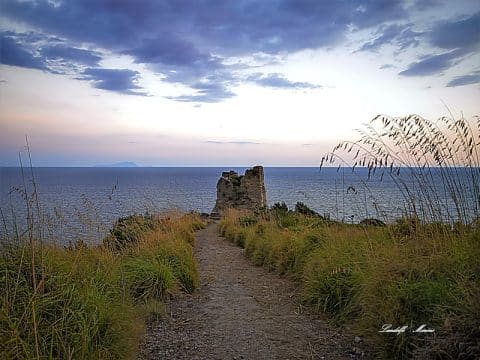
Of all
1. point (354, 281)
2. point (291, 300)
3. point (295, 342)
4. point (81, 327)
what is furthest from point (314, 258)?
point (81, 327)

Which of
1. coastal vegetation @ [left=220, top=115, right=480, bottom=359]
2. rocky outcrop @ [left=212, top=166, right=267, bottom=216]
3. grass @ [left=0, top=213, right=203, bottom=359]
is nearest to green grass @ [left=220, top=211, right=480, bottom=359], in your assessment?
coastal vegetation @ [left=220, top=115, right=480, bottom=359]

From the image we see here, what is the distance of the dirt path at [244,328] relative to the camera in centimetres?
395

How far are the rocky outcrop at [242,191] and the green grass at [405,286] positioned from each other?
14947mm

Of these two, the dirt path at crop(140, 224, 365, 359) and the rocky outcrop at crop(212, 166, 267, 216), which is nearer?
the dirt path at crop(140, 224, 365, 359)

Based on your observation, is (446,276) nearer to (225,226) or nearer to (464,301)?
(464,301)

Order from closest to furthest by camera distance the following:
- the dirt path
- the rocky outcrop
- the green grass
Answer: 1. the green grass
2. the dirt path
3. the rocky outcrop

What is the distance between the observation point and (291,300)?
5738mm

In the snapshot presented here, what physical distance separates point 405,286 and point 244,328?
1.87m

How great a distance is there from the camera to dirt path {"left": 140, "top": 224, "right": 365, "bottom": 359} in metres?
3.95

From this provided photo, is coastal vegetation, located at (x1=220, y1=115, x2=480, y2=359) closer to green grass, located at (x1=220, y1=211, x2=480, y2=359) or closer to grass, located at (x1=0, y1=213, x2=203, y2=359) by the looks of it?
green grass, located at (x1=220, y1=211, x2=480, y2=359)

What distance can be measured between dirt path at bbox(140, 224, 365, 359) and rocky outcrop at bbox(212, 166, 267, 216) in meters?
14.4

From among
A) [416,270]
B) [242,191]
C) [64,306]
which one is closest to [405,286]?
[416,270]

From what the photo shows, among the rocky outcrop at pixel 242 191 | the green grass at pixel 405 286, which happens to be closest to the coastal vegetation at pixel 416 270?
the green grass at pixel 405 286

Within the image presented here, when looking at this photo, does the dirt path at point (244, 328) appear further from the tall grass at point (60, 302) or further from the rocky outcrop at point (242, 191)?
A: the rocky outcrop at point (242, 191)
